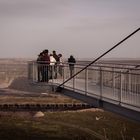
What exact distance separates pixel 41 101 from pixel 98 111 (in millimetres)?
9429

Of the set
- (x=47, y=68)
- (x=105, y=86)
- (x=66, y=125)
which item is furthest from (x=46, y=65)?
(x=66, y=125)

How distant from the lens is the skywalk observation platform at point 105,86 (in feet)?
57.7

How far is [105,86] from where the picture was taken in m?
22.4

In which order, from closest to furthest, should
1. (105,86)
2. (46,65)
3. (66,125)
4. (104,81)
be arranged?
1. (105,86)
2. (104,81)
3. (46,65)
4. (66,125)

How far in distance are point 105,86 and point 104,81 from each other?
0.30 meters

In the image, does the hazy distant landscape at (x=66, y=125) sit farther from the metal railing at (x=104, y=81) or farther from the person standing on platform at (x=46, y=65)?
the metal railing at (x=104, y=81)

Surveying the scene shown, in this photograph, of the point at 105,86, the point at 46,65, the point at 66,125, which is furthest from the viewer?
the point at 66,125

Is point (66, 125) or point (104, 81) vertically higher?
point (104, 81)

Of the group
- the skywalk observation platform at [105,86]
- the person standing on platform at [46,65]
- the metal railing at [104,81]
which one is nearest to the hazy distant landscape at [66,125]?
the person standing on platform at [46,65]

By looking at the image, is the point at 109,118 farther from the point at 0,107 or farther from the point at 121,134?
the point at 0,107

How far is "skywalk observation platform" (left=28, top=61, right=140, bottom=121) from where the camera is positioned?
1758 cm

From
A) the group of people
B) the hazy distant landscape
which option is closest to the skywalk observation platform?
the group of people

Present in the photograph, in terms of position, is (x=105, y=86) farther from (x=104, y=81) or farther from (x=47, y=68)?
(x=47, y=68)

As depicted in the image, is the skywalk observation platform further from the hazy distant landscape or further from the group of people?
the hazy distant landscape
